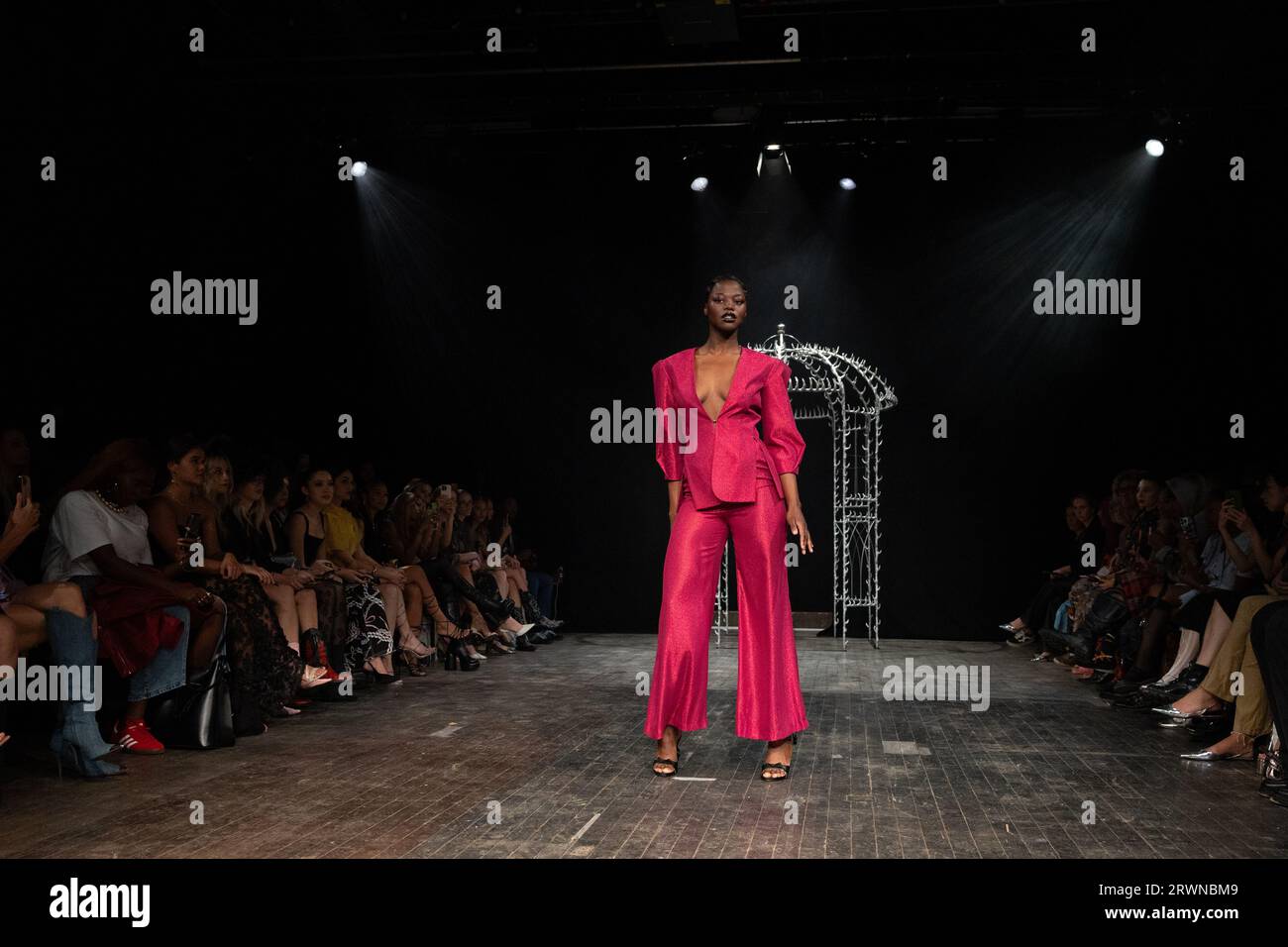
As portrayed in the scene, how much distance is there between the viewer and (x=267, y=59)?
24.7 ft

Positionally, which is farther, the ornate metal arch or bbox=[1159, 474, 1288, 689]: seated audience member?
the ornate metal arch

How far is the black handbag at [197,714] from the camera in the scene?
450 centimetres

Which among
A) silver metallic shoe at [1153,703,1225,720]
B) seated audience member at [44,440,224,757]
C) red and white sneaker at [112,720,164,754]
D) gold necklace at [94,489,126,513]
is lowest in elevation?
silver metallic shoe at [1153,703,1225,720]

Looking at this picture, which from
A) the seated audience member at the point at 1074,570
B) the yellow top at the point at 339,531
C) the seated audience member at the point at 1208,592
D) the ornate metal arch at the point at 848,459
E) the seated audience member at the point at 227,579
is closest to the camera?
the seated audience member at the point at 227,579

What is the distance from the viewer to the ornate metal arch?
8820 mm

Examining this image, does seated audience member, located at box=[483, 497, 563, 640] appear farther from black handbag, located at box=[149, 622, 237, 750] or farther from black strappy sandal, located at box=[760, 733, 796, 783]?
black strappy sandal, located at box=[760, 733, 796, 783]

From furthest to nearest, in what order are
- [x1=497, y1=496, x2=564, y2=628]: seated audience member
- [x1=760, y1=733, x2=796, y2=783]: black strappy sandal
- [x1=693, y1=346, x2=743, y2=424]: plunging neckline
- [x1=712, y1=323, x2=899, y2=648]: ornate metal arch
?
[x1=497, y1=496, x2=564, y2=628]: seated audience member
[x1=712, y1=323, x2=899, y2=648]: ornate metal arch
[x1=693, y1=346, x2=743, y2=424]: plunging neckline
[x1=760, y1=733, x2=796, y2=783]: black strappy sandal

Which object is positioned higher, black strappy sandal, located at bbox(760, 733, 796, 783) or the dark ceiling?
the dark ceiling

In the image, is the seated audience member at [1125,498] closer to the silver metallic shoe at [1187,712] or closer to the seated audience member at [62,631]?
the silver metallic shoe at [1187,712]

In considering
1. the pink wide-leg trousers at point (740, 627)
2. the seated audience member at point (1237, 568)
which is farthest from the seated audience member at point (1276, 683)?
the pink wide-leg trousers at point (740, 627)

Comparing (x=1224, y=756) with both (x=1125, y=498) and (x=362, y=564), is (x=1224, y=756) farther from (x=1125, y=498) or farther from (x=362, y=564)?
(x=362, y=564)

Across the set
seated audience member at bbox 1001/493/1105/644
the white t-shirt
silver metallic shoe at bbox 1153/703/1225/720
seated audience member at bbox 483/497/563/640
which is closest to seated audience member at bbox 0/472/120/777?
the white t-shirt

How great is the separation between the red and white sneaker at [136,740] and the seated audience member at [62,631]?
1.41 feet

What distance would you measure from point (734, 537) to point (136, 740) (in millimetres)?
2429
